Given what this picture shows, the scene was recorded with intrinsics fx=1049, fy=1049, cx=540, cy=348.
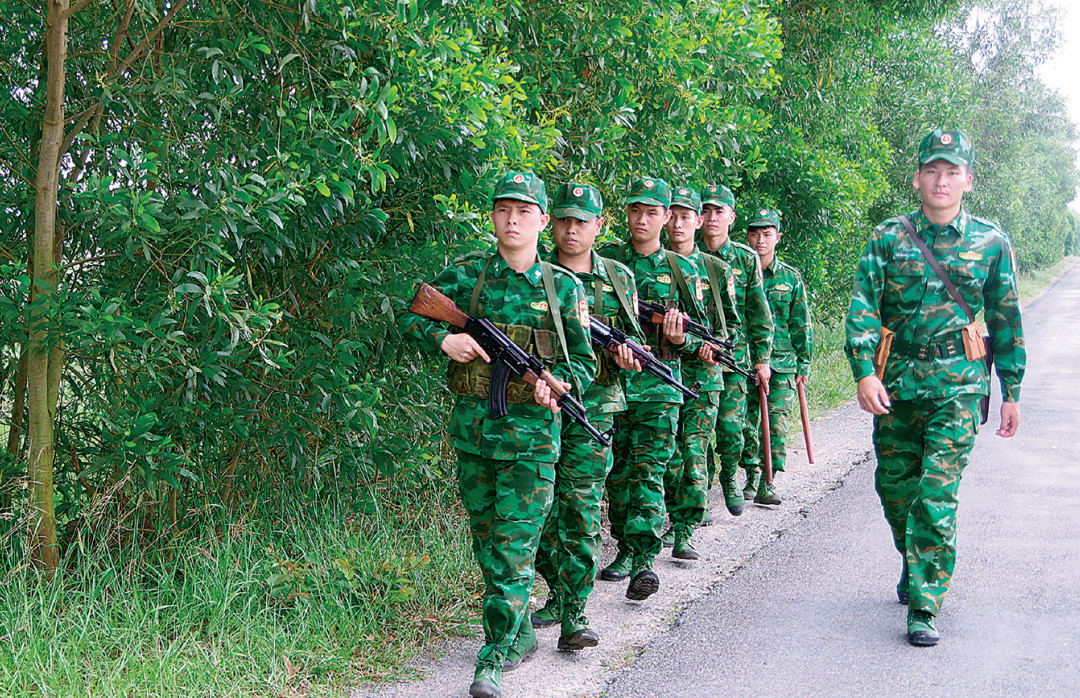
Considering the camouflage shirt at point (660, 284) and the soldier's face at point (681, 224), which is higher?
the soldier's face at point (681, 224)

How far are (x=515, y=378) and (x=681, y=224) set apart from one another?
249 centimetres

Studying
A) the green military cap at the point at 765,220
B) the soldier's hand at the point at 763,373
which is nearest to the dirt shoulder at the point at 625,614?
the soldier's hand at the point at 763,373

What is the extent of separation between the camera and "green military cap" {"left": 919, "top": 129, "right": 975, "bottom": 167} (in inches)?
189

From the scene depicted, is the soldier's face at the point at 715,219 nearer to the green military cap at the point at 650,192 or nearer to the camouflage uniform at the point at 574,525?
the green military cap at the point at 650,192

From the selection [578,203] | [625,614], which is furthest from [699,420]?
[578,203]

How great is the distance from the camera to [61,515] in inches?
192

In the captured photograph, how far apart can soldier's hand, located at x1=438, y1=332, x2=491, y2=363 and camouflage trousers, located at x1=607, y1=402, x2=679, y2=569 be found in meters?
1.56

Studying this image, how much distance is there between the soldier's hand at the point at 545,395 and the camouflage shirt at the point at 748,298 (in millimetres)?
3198

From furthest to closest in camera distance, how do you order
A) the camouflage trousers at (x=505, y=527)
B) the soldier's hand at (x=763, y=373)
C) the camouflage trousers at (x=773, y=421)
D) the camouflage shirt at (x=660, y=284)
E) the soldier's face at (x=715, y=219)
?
the camouflage trousers at (x=773, y=421) < the soldier's hand at (x=763, y=373) < the soldier's face at (x=715, y=219) < the camouflage shirt at (x=660, y=284) < the camouflage trousers at (x=505, y=527)

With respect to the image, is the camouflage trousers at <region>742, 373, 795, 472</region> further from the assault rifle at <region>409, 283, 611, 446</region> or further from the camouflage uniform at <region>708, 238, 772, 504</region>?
the assault rifle at <region>409, 283, 611, 446</region>

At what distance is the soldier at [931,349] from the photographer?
4.78 m

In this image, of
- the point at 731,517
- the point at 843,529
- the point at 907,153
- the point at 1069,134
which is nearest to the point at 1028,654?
the point at 843,529

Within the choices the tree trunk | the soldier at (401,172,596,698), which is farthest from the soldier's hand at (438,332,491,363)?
the tree trunk

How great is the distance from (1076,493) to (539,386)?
542cm
